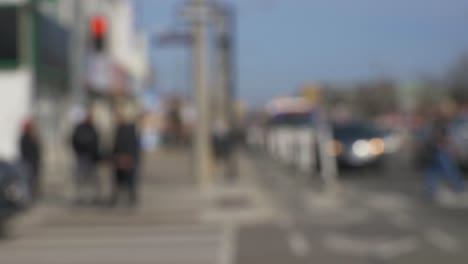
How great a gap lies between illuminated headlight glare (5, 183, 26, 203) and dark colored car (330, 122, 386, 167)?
14496 mm

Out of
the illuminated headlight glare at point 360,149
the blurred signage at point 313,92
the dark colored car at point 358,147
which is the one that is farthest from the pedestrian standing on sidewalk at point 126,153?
the illuminated headlight glare at point 360,149

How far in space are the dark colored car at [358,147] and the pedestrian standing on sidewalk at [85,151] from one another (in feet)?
35.2

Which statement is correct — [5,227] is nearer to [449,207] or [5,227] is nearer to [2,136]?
[449,207]

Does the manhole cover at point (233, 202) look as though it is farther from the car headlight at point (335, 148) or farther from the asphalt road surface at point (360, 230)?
the car headlight at point (335, 148)

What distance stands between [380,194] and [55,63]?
12815mm

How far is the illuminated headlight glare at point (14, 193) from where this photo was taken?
1004 cm

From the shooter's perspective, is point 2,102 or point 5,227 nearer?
point 5,227

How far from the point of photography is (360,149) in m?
23.6

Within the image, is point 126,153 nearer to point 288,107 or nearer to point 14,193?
point 14,193

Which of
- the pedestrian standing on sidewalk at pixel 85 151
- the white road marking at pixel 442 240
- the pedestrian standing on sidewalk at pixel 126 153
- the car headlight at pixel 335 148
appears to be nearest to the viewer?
the white road marking at pixel 442 240

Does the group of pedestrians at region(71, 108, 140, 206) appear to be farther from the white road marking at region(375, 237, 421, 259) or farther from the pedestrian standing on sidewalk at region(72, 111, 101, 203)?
the white road marking at region(375, 237, 421, 259)

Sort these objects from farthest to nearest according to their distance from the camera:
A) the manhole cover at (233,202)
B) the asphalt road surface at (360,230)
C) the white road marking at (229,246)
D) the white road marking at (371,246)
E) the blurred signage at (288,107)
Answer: the blurred signage at (288,107), the manhole cover at (233,202), the white road marking at (371,246), the asphalt road surface at (360,230), the white road marking at (229,246)

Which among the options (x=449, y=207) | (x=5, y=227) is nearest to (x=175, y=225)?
(x=5, y=227)

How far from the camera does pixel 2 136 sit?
875 inches
